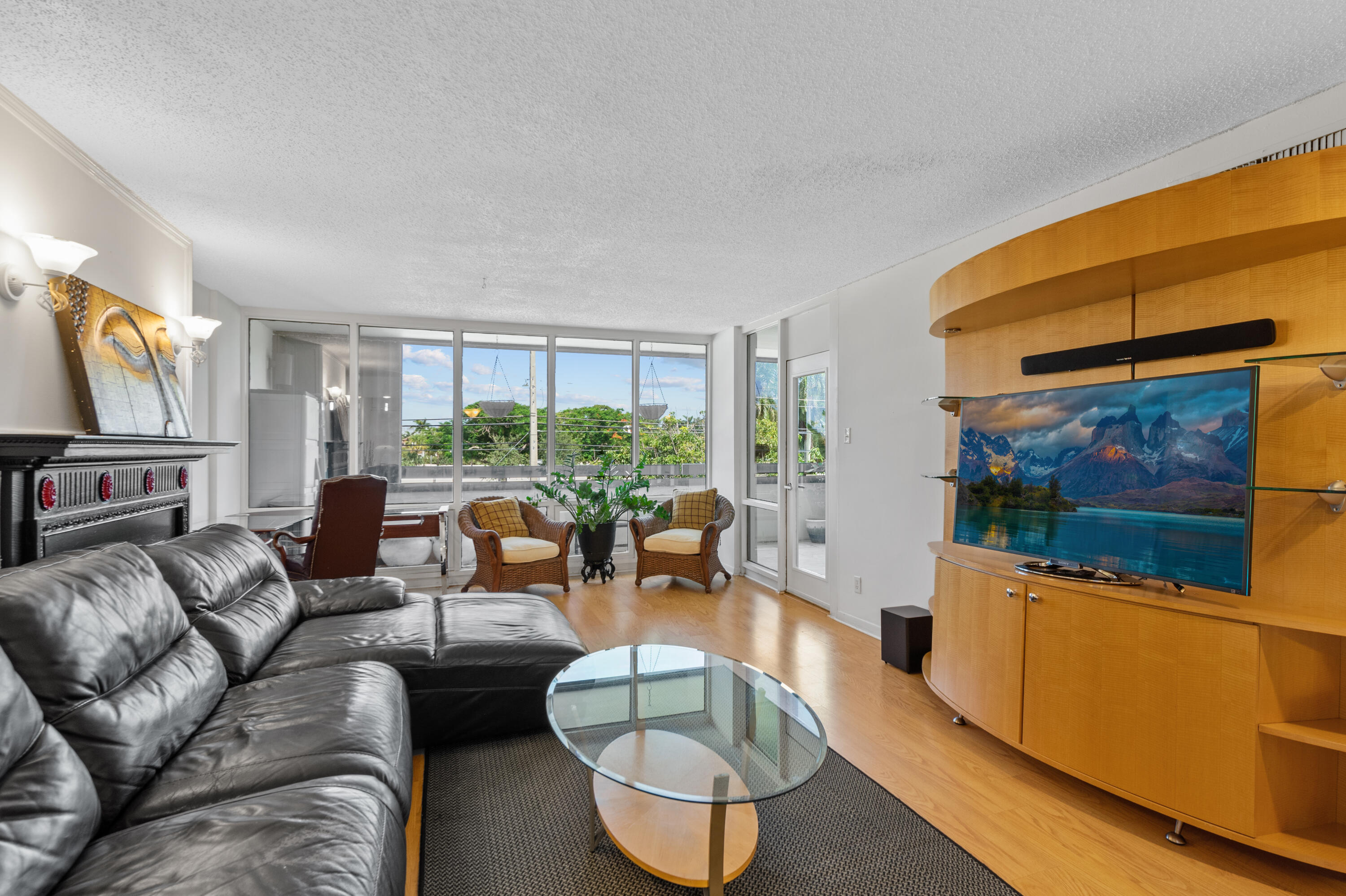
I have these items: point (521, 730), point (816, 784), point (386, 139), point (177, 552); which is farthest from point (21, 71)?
point (816, 784)

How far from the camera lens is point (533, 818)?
7.08ft

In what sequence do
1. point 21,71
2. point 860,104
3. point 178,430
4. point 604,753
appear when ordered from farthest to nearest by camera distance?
point 178,430, point 860,104, point 21,71, point 604,753

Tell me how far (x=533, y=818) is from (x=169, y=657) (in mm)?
1232

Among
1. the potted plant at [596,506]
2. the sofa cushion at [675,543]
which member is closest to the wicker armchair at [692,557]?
the sofa cushion at [675,543]

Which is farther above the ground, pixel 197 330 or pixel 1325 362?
pixel 197 330

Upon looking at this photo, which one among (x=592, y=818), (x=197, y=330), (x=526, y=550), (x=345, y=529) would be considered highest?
(x=197, y=330)

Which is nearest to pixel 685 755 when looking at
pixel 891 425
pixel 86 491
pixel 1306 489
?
pixel 1306 489

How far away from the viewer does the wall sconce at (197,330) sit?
12.0 feet

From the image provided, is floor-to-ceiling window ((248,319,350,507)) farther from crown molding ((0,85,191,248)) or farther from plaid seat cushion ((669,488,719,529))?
plaid seat cushion ((669,488,719,529))

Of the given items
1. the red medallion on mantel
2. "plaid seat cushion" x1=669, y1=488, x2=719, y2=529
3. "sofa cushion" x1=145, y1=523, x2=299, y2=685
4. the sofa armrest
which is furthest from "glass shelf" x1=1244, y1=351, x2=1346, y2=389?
"plaid seat cushion" x1=669, y1=488, x2=719, y2=529

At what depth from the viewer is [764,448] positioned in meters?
5.97

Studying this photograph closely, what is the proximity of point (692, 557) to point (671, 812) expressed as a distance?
12.4 feet

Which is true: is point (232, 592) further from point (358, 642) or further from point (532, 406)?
point (532, 406)

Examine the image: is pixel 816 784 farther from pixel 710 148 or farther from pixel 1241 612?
pixel 710 148
